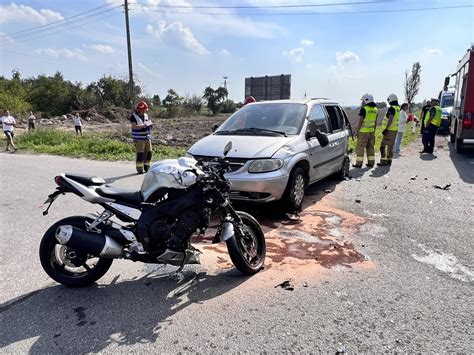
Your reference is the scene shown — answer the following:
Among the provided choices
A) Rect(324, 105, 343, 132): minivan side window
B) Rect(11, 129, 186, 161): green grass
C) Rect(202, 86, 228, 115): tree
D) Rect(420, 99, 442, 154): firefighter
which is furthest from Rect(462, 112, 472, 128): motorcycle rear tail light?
Rect(202, 86, 228, 115): tree

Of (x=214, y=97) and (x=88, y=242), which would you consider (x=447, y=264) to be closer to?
(x=88, y=242)

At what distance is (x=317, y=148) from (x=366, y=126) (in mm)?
4140

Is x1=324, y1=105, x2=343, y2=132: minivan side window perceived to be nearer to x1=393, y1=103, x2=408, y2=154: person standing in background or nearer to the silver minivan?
the silver minivan

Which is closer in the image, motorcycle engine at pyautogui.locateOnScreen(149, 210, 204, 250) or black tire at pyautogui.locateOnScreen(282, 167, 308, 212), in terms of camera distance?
motorcycle engine at pyautogui.locateOnScreen(149, 210, 204, 250)

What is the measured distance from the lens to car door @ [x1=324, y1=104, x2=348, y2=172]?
7.25 m

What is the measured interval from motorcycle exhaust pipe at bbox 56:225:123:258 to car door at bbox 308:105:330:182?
148 inches

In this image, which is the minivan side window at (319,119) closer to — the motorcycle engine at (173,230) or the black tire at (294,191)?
the black tire at (294,191)

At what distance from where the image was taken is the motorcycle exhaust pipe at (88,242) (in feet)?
11.3

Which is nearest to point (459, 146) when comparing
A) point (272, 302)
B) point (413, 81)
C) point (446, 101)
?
point (446, 101)

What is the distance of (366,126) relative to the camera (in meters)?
9.90

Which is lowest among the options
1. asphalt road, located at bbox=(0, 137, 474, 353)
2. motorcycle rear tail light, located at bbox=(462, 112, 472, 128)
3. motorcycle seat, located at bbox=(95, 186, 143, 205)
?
asphalt road, located at bbox=(0, 137, 474, 353)

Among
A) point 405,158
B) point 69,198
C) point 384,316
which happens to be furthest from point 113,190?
point 405,158

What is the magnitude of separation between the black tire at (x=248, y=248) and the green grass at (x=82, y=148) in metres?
8.36

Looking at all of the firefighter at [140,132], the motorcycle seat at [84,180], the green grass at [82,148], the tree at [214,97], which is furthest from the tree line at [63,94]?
the motorcycle seat at [84,180]
